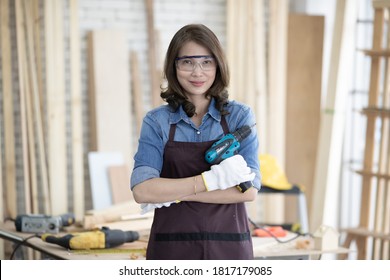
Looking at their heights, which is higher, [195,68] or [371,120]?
[195,68]

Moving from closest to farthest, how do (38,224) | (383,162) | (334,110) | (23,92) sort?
(38,224)
(334,110)
(383,162)
(23,92)

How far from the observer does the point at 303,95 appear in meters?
6.72

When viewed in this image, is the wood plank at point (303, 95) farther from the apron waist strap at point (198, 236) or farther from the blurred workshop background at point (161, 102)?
the apron waist strap at point (198, 236)

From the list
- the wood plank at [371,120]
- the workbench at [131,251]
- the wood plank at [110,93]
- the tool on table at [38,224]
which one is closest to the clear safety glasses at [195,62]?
the workbench at [131,251]

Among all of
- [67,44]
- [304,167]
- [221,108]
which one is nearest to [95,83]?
[67,44]

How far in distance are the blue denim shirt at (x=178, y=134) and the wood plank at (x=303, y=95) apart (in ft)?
14.1

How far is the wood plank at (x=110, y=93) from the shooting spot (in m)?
Result: 5.94

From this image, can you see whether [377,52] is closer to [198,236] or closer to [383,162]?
[383,162]

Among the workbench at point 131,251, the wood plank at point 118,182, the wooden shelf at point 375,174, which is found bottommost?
the wood plank at point 118,182

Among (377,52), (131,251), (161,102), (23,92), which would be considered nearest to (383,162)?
(377,52)

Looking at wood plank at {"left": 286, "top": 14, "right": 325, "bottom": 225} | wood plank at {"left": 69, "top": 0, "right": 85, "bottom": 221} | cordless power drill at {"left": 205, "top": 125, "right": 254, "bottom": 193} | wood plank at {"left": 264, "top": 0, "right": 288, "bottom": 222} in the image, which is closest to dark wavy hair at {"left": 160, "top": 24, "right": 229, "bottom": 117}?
cordless power drill at {"left": 205, "top": 125, "right": 254, "bottom": 193}

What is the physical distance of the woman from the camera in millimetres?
2414

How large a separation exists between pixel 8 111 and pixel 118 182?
107 centimetres
